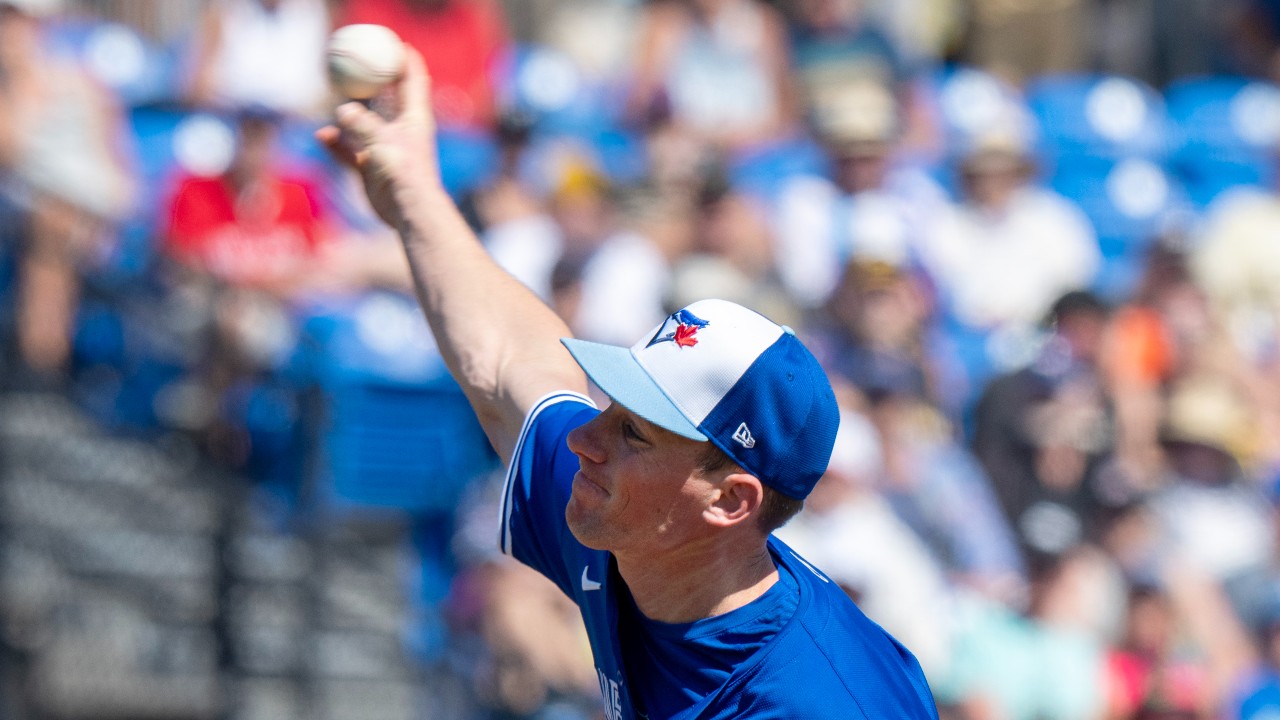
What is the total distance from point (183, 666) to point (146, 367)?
3.91ft

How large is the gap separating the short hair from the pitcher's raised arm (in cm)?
54

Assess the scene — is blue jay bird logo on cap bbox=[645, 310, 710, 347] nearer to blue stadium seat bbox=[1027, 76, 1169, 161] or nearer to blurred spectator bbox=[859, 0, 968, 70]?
blurred spectator bbox=[859, 0, 968, 70]

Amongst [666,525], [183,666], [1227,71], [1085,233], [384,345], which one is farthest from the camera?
[1227,71]

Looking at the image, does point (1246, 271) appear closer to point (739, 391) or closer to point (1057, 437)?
point (1057, 437)

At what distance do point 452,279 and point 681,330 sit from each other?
0.65m

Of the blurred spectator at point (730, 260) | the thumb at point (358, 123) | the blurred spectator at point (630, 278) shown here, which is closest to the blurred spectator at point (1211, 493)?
the blurred spectator at point (730, 260)

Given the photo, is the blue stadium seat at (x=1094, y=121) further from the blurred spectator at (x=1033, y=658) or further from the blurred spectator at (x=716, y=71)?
the blurred spectator at (x=1033, y=658)

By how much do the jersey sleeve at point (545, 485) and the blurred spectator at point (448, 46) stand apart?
16.3ft

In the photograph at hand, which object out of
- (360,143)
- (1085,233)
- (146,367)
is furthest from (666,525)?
(1085,233)

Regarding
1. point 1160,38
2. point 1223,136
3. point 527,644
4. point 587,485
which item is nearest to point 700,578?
point 587,485

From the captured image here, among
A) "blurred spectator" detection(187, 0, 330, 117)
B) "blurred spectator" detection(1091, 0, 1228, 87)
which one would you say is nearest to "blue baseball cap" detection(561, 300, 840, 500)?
"blurred spectator" detection(187, 0, 330, 117)

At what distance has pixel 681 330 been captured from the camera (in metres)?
2.33

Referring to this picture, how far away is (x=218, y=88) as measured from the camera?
23.2 feet

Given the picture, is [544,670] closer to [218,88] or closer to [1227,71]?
[218,88]
